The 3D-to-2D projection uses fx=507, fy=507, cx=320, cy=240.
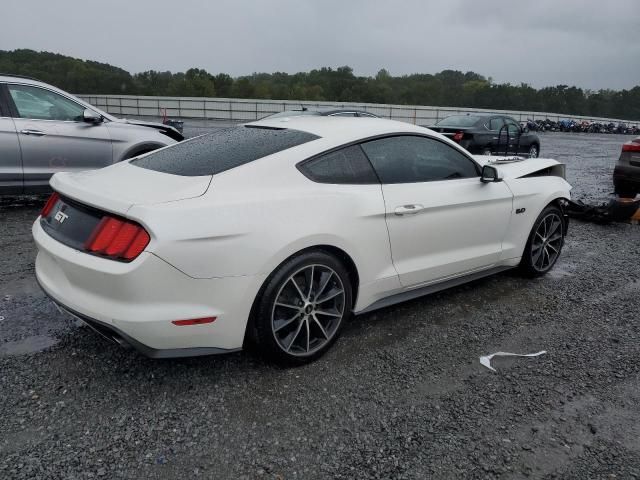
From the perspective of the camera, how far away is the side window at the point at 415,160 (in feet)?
11.3

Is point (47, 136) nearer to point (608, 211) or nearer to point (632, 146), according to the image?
point (608, 211)

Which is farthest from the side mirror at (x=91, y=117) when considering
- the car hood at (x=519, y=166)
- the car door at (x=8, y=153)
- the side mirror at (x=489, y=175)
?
the side mirror at (x=489, y=175)

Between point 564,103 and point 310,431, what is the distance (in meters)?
94.3

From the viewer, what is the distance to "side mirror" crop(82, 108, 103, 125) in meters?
6.67

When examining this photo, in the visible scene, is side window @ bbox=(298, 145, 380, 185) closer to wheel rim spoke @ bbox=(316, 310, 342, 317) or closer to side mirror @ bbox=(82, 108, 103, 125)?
wheel rim spoke @ bbox=(316, 310, 342, 317)

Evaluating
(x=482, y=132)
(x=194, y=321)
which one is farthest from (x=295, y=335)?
(x=482, y=132)

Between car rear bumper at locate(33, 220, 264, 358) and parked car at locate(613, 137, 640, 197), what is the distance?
7166 millimetres

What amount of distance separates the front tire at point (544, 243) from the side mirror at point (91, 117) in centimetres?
557

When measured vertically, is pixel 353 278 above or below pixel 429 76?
below

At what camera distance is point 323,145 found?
3.21m

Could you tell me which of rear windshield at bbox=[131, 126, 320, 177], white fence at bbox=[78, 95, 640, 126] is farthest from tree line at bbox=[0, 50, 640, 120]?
rear windshield at bbox=[131, 126, 320, 177]

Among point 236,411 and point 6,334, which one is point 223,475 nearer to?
point 236,411

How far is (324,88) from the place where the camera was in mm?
74312

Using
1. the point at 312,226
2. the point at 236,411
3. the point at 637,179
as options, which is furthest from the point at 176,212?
the point at 637,179
